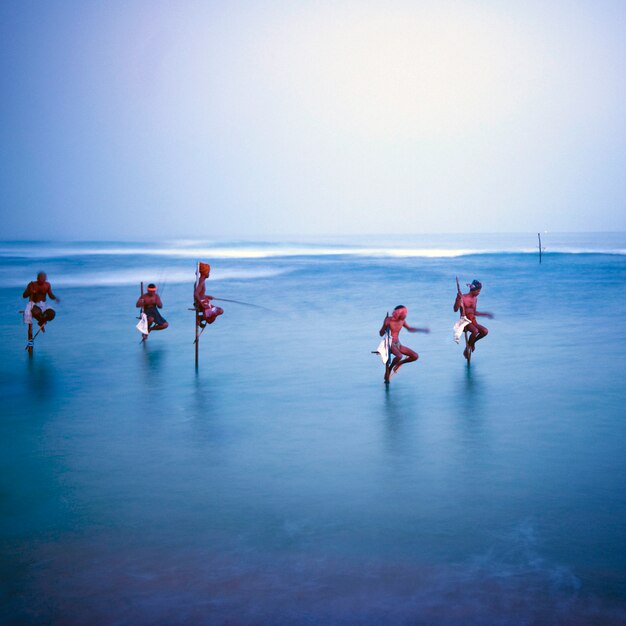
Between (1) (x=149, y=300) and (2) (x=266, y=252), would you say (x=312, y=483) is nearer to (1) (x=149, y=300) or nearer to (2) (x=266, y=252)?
(1) (x=149, y=300)

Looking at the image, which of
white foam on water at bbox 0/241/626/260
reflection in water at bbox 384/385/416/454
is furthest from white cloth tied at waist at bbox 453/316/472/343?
white foam on water at bbox 0/241/626/260

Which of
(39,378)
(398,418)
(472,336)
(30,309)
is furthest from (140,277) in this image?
(398,418)

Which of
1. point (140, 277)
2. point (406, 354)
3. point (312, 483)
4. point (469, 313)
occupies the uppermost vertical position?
point (140, 277)

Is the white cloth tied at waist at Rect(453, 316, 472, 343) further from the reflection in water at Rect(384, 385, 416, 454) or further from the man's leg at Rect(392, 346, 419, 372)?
the reflection in water at Rect(384, 385, 416, 454)

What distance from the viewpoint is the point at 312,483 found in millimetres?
8469

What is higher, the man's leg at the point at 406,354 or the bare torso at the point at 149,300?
the bare torso at the point at 149,300

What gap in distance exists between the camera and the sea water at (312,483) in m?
6.05

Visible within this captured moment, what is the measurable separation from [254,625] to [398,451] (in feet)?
13.9

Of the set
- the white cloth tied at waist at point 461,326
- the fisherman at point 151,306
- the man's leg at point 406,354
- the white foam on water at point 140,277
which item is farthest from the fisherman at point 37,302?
the white foam on water at point 140,277

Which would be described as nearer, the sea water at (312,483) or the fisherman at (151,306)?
the sea water at (312,483)

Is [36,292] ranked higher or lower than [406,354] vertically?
higher

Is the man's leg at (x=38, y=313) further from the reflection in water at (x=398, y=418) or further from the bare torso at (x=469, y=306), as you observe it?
the bare torso at (x=469, y=306)

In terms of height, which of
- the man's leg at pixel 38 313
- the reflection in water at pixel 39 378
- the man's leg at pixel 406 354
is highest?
the man's leg at pixel 38 313

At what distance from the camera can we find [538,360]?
16.0m
